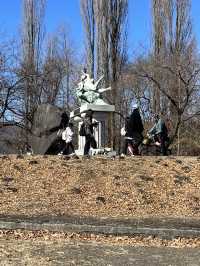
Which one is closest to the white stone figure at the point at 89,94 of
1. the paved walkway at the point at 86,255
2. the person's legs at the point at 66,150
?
the person's legs at the point at 66,150

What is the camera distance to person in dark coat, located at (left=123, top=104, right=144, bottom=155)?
18703 mm

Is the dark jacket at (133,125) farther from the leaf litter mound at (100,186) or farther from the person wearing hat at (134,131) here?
the leaf litter mound at (100,186)

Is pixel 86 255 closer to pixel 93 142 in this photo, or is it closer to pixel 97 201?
pixel 97 201

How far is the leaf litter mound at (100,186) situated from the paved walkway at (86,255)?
2.93 meters

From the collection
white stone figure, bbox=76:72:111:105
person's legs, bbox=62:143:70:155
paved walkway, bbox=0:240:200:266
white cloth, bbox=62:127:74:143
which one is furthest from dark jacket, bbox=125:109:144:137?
paved walkway, bbox=0:240:200:266

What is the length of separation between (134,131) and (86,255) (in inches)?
451

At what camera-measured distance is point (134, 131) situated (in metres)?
18.9

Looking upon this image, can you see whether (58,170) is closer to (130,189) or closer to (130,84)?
(130,189)

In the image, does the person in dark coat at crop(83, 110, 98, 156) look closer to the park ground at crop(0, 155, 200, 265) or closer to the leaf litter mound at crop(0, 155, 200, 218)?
the park ground at crop(0, 155, 200, 265)

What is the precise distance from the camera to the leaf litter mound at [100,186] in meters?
12.1

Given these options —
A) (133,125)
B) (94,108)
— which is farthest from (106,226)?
(94,108)

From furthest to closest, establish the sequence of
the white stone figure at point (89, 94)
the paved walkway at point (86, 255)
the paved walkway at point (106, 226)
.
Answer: the white stone figure at point (89, 94) → the paved walkway at point (106, 226) → the paved walkway at point (86, 255)

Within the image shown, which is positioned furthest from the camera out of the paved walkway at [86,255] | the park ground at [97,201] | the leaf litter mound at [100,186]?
the leaf litter mound at [100,186]

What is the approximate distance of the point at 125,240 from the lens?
911 cm
